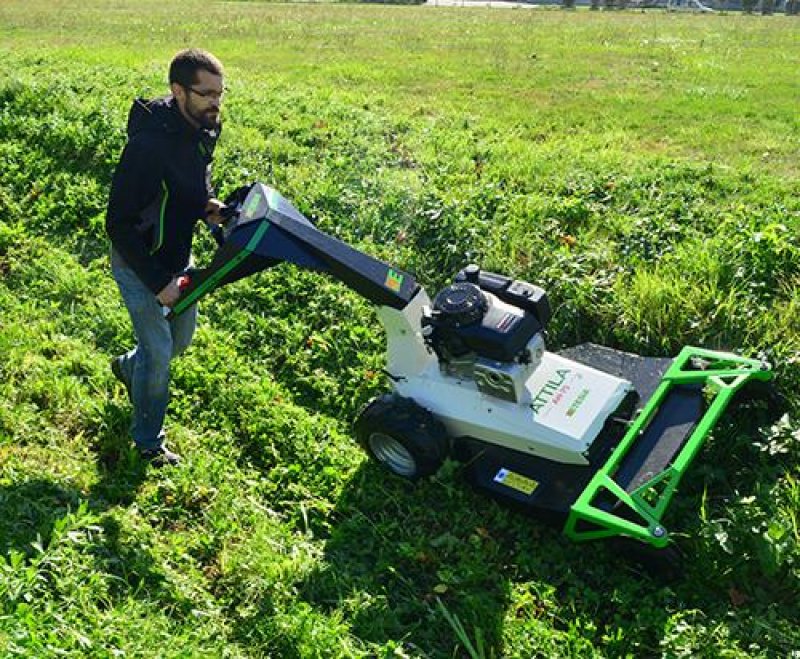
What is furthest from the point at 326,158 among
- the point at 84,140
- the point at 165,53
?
the point at 165,53

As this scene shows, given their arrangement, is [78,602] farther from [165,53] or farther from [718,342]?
[165,53]

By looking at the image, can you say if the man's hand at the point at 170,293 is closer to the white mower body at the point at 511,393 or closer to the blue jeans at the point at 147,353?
the blue jeans at the point at 147,353

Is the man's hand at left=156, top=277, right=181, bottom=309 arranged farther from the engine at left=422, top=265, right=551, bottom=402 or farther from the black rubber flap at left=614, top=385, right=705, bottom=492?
the black rubber flap at left=614, top=385, right=705, bottom=492

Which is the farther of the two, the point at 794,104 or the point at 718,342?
the point at 794,104

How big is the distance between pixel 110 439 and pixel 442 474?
2000mm

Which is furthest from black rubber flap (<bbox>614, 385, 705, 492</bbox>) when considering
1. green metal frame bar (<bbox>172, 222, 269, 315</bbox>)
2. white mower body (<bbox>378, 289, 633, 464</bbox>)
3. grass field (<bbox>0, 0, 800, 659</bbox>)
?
green metal frame bar (<bbox>172, 222, 269, 315</bbox>)

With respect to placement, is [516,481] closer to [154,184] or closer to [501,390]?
[501,390]

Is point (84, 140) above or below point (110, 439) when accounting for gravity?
above

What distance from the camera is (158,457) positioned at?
15.6 ft

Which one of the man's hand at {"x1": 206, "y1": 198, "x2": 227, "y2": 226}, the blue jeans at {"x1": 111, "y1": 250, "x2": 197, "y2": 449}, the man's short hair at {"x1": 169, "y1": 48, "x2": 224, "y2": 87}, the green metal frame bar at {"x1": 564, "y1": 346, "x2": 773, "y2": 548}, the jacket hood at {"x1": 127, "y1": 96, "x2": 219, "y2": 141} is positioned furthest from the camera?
the man's hand at {"x1": 206, "y1": 198, "x2": 227, "y2": 226}

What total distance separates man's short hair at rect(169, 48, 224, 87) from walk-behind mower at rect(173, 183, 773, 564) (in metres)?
0.66

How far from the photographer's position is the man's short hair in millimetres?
3984

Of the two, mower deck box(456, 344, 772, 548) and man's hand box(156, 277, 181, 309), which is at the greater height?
man's hand box(156, 277, 181, 309)

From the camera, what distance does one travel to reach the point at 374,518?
4488mm
